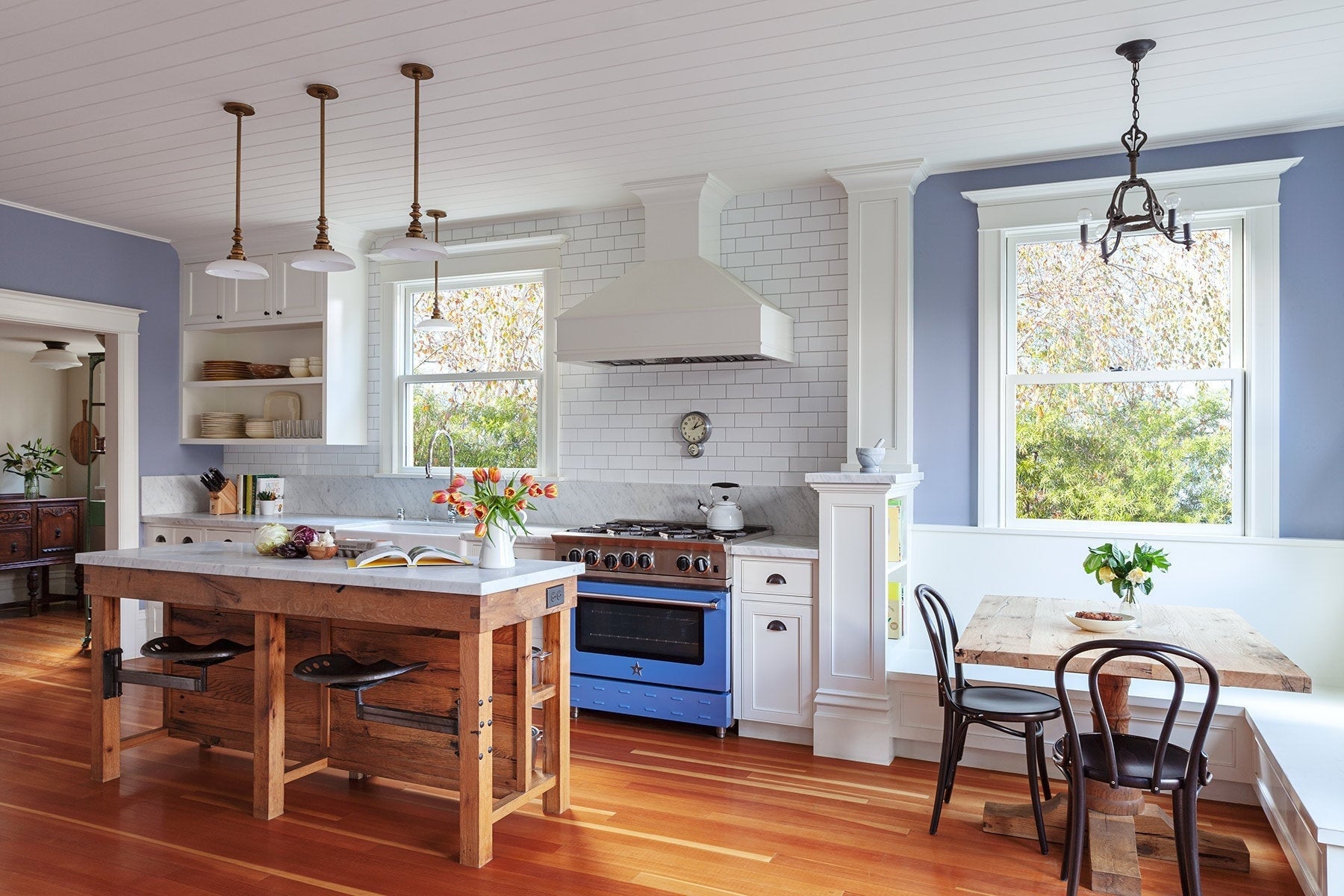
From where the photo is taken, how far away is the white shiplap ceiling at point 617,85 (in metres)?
3.26

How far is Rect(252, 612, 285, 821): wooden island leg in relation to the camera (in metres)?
3.66

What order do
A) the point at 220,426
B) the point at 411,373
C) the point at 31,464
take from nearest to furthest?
the point at 411,373, the point at 220,426, the point at 31,464

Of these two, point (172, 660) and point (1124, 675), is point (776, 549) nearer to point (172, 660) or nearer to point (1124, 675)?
point (1124, 675)

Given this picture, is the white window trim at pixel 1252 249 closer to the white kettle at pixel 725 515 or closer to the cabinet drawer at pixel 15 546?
the white kettle at pixel 725 515

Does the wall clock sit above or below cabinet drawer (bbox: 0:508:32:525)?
above

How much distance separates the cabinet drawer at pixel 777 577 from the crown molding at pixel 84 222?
4830 millimetres

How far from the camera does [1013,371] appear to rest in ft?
16.0

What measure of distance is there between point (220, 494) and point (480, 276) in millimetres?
2490

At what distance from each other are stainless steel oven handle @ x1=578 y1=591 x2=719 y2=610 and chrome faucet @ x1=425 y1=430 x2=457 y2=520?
1.35 m

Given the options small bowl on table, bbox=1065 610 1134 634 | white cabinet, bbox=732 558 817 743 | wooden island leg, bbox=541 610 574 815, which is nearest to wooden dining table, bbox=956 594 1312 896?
small bowl on table, bbox=1065 610 1134 634

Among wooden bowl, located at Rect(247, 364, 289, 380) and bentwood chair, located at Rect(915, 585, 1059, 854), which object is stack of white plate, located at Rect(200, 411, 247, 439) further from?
bentwood chair, located at Rect(915, 585, 1059, 854)

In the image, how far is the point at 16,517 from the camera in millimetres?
8172

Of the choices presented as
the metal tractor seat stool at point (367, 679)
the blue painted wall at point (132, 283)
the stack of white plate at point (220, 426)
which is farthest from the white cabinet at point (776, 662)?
the blue painted wall at point (132, 283)

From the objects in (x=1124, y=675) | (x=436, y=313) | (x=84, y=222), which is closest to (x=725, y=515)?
(x=436, y=313)
